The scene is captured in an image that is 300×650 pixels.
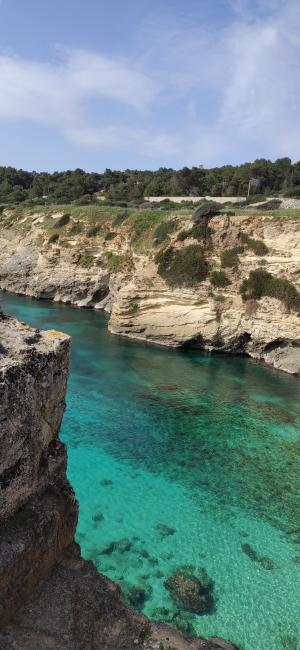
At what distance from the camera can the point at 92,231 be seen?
142ft

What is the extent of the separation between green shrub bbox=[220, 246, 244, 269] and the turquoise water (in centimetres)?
800

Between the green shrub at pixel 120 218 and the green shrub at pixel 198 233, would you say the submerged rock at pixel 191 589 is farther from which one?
the green shrub at pixel 120 218

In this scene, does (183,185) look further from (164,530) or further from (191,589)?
(191,589)

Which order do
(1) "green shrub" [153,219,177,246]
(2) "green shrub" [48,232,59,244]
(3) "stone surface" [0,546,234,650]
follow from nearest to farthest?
(3) "stone surface" [0,546,234,650] → (1) "green shrub" [153,219,177,246] → (2) "green shrub" [48,232,59,244]

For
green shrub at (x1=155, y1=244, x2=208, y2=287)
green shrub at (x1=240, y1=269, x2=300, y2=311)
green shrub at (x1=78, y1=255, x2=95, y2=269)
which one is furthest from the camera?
green shrub at (x1=78, y1=255, x2=95, y2=269)

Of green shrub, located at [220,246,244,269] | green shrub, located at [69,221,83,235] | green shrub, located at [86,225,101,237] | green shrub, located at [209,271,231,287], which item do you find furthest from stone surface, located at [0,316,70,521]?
green shrub, located at [69,221,83,235]

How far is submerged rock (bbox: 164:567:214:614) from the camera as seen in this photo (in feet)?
30.2

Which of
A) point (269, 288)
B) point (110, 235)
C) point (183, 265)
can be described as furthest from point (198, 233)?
point (110, 235)

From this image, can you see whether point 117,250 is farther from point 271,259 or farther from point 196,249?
point 271,259

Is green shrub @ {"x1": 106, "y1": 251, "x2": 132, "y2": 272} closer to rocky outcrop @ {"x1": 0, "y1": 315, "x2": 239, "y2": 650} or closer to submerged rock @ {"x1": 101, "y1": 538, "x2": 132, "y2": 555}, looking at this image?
submerged rock @ {"x1": 101, "y1": 538, "x2": 132, "y2": 555}

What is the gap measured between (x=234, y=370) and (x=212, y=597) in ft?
55.3

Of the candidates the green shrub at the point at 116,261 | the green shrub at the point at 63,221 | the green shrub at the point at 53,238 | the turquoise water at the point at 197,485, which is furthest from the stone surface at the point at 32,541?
the green shrub at the point at 63,221

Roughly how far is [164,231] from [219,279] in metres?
7.49

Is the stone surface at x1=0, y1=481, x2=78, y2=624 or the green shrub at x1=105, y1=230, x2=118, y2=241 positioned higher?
the green shrub at x1=105, y1=230, x2=118, y2=241
